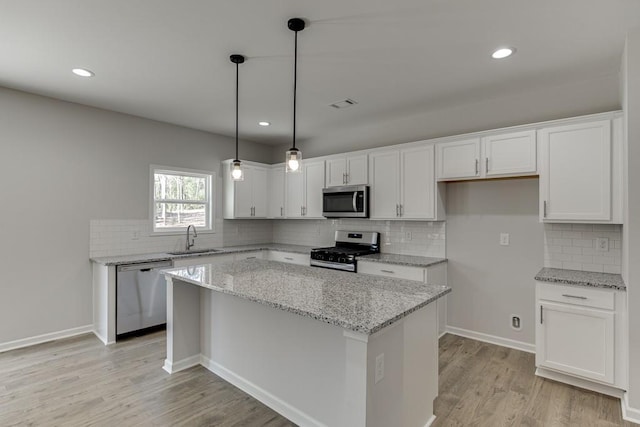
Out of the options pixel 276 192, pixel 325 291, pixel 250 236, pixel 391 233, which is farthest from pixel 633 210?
pixel 250 236

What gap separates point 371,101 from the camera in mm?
3729

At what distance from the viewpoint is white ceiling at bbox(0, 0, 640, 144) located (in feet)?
6.80

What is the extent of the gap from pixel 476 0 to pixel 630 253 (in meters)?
1.98

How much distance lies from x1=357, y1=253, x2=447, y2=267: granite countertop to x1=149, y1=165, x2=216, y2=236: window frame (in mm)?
2457

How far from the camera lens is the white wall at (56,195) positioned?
3.41 metres

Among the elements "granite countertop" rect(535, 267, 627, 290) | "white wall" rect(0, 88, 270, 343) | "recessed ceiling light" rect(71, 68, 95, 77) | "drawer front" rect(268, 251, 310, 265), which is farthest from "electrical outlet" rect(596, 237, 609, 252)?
"white wall" rect(0, 88, 270, 343)

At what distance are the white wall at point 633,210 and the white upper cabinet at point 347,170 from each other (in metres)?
2.59

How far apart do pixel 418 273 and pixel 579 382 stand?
1.55 meters

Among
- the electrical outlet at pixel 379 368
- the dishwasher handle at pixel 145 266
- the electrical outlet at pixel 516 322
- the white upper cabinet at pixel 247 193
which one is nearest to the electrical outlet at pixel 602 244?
the electrical outlet at pixel 516 322

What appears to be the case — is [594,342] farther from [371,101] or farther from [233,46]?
[233,46]

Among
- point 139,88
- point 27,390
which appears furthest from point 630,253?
point 27,390

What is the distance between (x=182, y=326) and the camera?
9.80 feet

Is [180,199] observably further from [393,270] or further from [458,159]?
[458,159]

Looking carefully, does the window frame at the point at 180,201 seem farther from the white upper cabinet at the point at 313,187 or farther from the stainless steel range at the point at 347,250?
the stainless steel range at the point at 347,250
